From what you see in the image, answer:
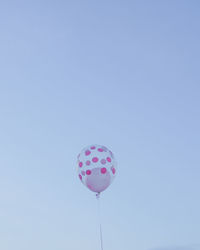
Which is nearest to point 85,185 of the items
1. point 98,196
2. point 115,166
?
point 98,196

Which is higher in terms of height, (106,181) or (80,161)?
(80,161)

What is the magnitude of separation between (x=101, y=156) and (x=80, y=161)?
1185 millimetres

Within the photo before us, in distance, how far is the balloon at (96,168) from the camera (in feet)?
51.6

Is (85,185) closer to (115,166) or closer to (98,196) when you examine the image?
(98,196)

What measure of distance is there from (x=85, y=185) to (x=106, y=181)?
118cm

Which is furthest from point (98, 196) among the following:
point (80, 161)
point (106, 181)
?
point (80, 161)

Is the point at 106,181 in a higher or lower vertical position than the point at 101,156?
lower

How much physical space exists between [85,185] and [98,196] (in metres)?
0.90

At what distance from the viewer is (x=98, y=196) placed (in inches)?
629

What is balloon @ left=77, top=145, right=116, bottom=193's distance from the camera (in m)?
15.7

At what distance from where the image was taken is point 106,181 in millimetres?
15914

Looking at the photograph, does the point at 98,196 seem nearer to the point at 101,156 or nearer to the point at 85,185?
the point at 85,185

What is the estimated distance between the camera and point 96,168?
15773mm

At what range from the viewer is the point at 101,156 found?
16.1m
